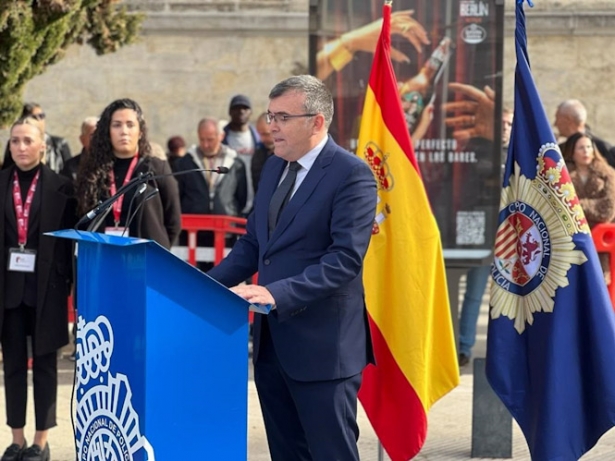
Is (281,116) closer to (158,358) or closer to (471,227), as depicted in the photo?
(158,358)

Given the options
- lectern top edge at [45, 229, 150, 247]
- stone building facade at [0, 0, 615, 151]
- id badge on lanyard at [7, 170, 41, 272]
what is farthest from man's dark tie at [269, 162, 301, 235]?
stone building facade at [0, 0, 615, 151]

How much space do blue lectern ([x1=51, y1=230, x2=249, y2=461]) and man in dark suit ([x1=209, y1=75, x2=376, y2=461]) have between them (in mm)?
457

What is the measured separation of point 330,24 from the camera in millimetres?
8336

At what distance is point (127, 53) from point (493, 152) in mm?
11184

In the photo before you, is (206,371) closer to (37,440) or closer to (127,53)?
(37,440)

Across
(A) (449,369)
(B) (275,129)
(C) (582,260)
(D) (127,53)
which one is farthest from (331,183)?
(D) (127,53)

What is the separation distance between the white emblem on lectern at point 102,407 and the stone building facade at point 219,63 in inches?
563

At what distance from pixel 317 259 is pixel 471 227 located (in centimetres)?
402

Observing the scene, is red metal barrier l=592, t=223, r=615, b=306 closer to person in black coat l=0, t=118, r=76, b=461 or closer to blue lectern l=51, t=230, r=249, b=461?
person in black coat l=0, t=118, r=76, b=461

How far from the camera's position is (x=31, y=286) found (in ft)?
21.8

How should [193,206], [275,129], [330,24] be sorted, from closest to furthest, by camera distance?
[275,129] → [330,24] → [193,206]

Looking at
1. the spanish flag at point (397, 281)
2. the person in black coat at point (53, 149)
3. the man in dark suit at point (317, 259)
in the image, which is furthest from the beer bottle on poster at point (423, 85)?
the person in black coat at point (53, 149)

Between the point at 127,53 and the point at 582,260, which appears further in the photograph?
the point at 127,53

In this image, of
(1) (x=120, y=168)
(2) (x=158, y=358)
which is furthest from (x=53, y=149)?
(2) (x=158, y=358)
